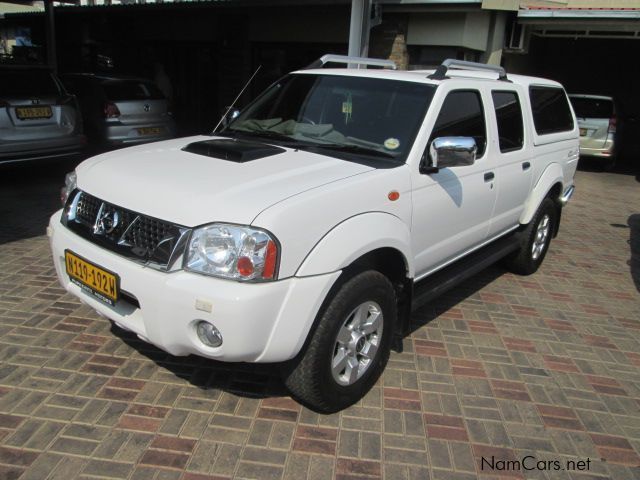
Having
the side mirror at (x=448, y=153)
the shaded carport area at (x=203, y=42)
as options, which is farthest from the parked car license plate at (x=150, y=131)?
the side mirror at (x=448, y=153)

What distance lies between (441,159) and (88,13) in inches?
591

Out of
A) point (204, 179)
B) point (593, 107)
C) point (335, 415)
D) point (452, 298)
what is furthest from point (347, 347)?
point (593, 107)

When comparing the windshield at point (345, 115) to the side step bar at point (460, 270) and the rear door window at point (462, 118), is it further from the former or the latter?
the side step bar at point (460, 270)

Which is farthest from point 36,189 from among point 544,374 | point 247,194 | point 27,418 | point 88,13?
point 88,13

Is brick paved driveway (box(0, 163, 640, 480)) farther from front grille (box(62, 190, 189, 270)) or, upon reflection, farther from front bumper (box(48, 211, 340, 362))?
front grille (box(62, 190, 189, 270))

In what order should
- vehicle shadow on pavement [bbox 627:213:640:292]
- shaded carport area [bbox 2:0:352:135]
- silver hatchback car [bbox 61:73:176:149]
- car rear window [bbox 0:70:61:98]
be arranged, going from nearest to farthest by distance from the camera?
1. vehicle shadow on pavement [bbox 627:213:640:292]
2. car rear window [bbox 0:70:61:98]
3. silver hatchback car [bbox 61:73:176:149]
4. shaded carport area [bbox 2:0:352:135]

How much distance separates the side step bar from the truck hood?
104 cm

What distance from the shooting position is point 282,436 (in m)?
2.91

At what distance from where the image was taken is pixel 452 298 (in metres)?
4.94

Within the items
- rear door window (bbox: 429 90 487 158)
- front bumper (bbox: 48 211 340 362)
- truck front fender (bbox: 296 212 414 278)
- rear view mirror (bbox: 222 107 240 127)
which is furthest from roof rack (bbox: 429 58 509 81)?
front bumper (bbox: 48 211 340 362)

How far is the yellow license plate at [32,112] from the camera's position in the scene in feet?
24.3

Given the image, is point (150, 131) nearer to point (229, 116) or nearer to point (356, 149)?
point (229, 116)

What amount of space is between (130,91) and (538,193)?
685 centimetres

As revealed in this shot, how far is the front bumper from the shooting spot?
8.14ft
